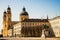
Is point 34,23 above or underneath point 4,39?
above

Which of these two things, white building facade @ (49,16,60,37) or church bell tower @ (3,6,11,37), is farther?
church bell tower @ (3,6,11,37)

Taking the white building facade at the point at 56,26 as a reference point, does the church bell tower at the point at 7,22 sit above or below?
above

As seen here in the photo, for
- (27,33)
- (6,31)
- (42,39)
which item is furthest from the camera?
(6,31)

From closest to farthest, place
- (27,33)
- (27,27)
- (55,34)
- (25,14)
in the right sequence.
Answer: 1. (55,34)
2. (27,33)
3. (27,27)
4. (25,14)

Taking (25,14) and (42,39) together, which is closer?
(42,39)

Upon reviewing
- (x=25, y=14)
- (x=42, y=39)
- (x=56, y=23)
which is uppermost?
(x=25, y=14)

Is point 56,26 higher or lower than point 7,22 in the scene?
lower

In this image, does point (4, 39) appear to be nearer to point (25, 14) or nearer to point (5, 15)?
point (25, 14)

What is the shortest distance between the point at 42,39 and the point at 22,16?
44245 mm

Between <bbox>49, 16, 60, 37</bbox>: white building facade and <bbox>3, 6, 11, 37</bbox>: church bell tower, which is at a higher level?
<bbox>3, 6, 11, 37</bbox>: church bell tower

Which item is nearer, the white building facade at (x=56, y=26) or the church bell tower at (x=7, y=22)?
the white building facade at (x=56, y=26)

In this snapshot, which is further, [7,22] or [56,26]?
[7,22]

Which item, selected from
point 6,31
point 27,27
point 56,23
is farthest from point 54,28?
point 6,31

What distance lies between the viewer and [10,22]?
86688mm
